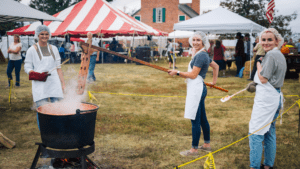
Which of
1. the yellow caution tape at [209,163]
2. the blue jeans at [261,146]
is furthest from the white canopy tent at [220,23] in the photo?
the yellow caution tape at [209,163]

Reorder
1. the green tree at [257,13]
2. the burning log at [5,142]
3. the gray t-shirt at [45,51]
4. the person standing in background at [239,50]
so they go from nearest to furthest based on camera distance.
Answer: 1. the gray t-shirt at [45,51]
2. the burning log at [5,142]
3. the person standing in background at [239,50]
4. the green tree at [257,13]

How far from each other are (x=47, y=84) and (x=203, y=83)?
6.96ft

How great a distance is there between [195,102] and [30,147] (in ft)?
8.83

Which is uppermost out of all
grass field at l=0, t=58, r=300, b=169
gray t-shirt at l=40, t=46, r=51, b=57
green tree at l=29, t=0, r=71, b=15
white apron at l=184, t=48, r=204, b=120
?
green tree at l=29, t=0, r=71, b=15

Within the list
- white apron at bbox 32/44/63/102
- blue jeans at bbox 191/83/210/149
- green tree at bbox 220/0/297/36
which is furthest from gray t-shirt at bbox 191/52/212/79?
green tree at bbox 220/0/297/36

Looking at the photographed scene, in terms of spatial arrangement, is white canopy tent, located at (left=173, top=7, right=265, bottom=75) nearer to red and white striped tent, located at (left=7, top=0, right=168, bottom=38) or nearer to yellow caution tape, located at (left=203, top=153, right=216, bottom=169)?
red and white striped tent, located at (left=7, top=0, right=168, bottom=38)

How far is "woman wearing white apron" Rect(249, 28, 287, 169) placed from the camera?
269 centimetres

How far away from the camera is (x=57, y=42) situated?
2534cm

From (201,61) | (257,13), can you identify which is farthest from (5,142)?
(257,13)

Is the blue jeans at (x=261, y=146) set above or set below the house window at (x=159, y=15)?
below

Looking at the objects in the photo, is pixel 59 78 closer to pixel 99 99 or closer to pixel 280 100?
pixel 280 100

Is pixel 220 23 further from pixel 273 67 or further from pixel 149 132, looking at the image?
pixel 273 67

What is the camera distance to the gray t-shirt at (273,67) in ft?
8.74

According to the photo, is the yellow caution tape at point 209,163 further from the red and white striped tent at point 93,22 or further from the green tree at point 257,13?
the green tree at point 257,13
